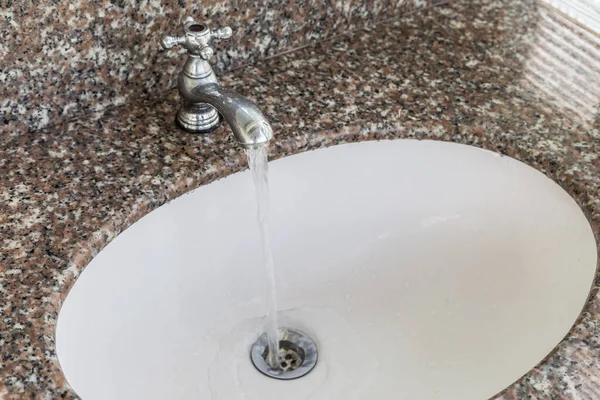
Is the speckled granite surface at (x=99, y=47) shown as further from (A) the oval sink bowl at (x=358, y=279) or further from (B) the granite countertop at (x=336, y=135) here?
(A) the oval sink bowl at (x=358, y=279)

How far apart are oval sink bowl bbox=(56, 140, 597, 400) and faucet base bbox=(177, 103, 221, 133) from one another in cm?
7

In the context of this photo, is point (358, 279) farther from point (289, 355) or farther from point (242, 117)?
point (242, 117)

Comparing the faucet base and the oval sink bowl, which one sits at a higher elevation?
the faucet base

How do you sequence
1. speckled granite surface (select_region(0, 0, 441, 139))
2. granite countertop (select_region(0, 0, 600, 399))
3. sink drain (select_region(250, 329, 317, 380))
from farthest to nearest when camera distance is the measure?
sink drain (select_region(250, 329, 317, 380)) → speckled granite surface (select_region(0, 0, 441, 139)) → granite countertop (select_region(0, 0, 600, 399))

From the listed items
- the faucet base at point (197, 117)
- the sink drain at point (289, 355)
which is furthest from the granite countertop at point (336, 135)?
the sink drain at point (289, 355)

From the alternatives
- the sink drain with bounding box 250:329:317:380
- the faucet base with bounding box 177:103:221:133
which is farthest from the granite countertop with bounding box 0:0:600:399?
the sink drain with bounding box 250:329:317:380

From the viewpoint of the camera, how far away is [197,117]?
897 mm

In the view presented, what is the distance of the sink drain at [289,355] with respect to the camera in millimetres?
Result: 931

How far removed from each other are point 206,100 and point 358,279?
33cm

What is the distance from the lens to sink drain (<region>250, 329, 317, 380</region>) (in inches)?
36.7

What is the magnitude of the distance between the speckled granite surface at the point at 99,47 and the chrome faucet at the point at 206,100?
0.06 metres

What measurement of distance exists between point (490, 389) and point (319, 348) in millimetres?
235

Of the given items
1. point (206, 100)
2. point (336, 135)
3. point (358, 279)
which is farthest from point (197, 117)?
point (358, 279)

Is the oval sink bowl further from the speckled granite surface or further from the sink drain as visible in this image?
the speckled granite surface
